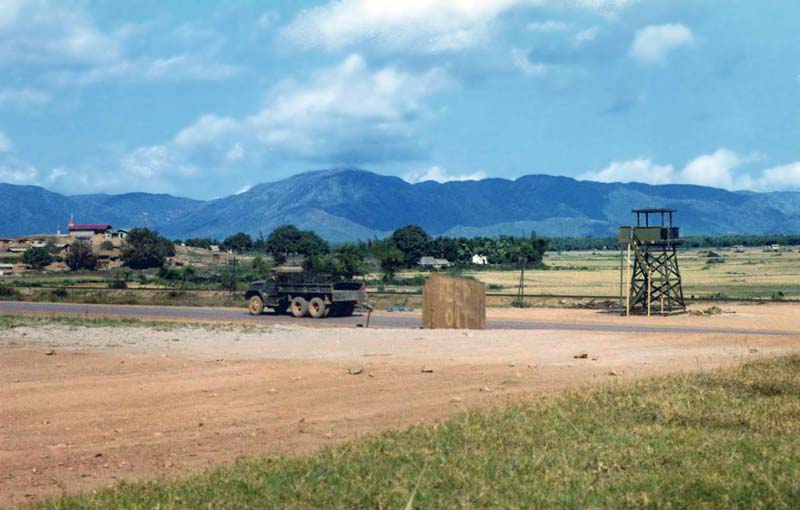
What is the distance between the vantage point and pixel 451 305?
29781 millimetres

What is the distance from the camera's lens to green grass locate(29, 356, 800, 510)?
830 cm

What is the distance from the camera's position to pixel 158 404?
46.0ft

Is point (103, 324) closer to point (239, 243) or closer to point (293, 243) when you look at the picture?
point (293, 243)

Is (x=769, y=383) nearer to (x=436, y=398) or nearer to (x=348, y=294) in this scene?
(x=436, y=398)

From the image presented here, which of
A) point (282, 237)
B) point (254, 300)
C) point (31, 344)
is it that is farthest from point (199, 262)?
point (31, 344)

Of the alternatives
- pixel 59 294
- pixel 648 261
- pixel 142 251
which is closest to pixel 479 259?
pixel 142 251

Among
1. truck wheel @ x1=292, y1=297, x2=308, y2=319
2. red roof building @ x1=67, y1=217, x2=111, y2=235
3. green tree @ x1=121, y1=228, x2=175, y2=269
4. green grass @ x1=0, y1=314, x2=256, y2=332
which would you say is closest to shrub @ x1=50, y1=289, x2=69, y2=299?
truck wheel @ x1=292, y1=297, x2=308, y2=319

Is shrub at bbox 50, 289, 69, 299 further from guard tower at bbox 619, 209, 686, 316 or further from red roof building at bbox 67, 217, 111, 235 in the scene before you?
red roof building at bbox 67, 217, 111, 235

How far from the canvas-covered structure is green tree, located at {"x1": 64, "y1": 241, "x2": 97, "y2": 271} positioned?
247 ft

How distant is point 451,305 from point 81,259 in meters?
77.0

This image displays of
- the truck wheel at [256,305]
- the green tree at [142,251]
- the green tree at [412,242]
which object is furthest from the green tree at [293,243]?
the truck wheel at [256,305]

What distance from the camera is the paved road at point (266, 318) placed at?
3158 centimetres

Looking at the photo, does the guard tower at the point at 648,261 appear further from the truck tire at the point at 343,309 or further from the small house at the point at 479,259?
the small house at the point at 479,259

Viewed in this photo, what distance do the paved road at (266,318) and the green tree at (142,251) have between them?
169 feet
